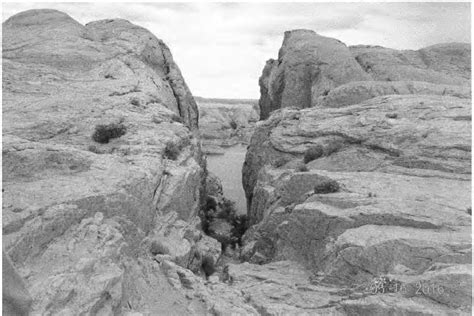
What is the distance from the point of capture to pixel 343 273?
22984mm

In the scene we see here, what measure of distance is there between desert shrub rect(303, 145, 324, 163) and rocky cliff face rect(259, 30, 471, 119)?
21.8 m

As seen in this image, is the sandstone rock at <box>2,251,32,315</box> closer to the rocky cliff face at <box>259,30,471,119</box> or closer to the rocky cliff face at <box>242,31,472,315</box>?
the rocky cliff face at <box>242,31,472,315</box>

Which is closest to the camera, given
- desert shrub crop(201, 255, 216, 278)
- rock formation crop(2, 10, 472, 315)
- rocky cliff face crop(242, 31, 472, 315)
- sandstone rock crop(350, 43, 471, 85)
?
rock formation crop(2, 10, 472, 315)

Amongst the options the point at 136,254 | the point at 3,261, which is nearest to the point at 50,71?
the point at 136,254

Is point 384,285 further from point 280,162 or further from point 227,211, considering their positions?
point 227,211

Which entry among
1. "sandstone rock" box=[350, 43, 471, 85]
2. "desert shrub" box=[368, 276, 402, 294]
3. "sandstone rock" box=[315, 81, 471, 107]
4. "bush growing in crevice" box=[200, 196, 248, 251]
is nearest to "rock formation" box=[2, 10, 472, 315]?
"desert shrub" box=[368, 276, 402, 294]

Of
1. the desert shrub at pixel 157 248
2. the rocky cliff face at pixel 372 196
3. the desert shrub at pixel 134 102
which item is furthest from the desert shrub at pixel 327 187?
the desert shrub at pixel 134 102

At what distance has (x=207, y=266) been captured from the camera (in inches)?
1213

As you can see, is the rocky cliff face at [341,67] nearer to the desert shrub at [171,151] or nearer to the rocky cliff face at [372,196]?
the rocky cliff face at [372,196]

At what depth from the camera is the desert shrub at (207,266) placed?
30656 mm

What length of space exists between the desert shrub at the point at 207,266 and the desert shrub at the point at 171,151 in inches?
323

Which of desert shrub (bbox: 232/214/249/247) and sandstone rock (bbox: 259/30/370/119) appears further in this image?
sandstone rock (bbox: 259/30/370/119)

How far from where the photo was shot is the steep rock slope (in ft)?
58.1

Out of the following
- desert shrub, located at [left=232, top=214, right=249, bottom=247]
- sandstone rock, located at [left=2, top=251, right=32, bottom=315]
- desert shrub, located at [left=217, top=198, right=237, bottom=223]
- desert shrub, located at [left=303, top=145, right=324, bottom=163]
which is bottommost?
desert shrub, located at [left=232, top=214, right=249, bottom=247]
